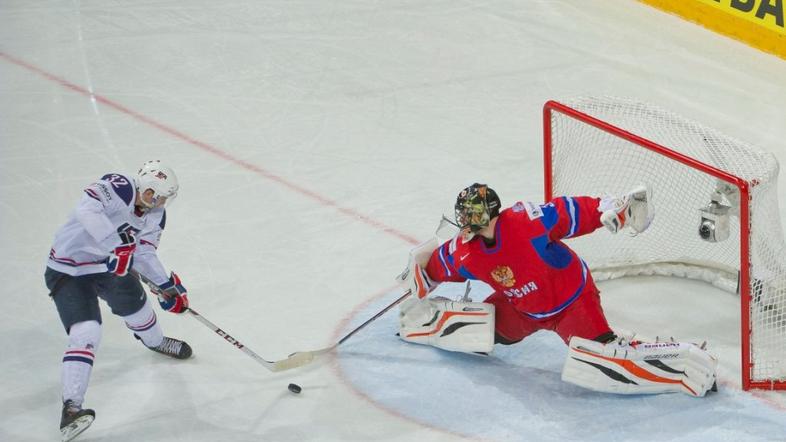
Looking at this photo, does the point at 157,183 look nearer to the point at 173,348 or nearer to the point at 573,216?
the point at 173,348

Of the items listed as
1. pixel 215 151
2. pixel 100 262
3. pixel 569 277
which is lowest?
pixel 215 151

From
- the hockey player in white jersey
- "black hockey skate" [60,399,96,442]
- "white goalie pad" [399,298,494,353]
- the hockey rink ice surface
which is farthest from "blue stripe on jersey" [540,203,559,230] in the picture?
"black hockey skate" [60,399,96,442]

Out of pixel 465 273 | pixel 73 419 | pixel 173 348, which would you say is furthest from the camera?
pixel 173 348

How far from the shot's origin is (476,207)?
3.82 meters

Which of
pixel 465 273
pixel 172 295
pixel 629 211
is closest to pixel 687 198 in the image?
pixel 629 211

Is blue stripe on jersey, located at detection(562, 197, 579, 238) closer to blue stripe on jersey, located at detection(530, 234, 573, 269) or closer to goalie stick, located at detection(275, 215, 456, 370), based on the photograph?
blue stripe on jersey, located at detection(530, 234, 573, 269)

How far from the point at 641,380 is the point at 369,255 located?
154 centimetres

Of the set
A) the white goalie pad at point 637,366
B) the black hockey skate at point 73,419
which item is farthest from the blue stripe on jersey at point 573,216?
A: the black hockey skate at point 73,419

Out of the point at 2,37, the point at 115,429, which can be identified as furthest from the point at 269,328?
the point at 2,37

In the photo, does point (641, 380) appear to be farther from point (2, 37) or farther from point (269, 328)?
point (2, 37)

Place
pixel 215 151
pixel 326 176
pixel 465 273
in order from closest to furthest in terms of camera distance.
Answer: pixel 465 273 < pixel 326 176 < pixel 215 151

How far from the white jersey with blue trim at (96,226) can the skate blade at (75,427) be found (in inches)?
18.8

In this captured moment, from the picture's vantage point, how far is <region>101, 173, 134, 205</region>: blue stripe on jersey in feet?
12.9

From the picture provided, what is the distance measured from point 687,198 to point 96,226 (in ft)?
→ 6.95
